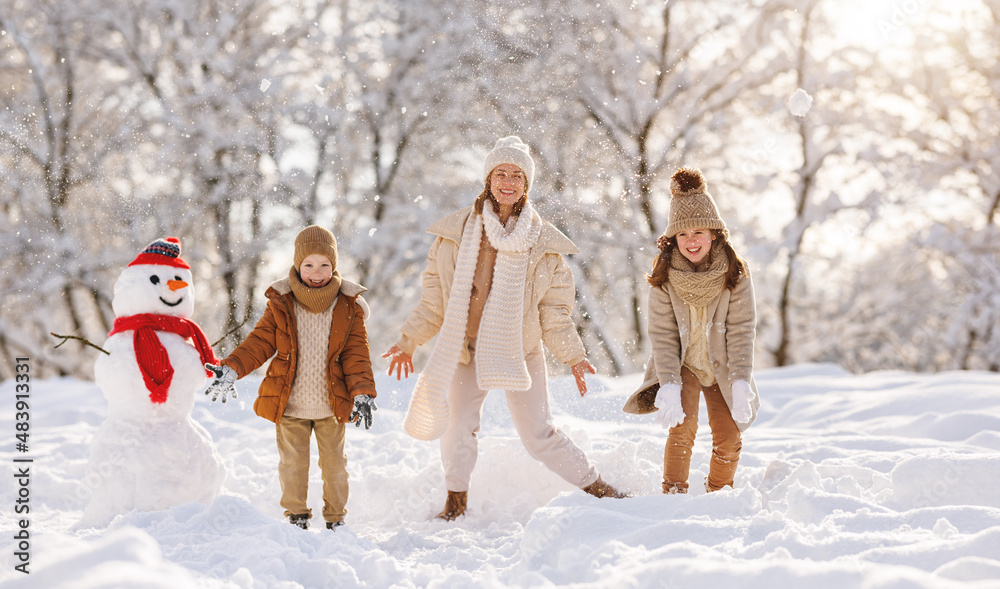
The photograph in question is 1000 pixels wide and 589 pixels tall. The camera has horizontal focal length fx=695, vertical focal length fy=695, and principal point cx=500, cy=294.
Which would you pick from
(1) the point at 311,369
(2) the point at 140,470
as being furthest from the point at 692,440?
(2) the point at 140,470

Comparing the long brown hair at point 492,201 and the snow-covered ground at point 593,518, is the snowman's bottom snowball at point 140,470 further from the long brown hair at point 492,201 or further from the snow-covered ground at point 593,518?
the long brown hair at point 492,201

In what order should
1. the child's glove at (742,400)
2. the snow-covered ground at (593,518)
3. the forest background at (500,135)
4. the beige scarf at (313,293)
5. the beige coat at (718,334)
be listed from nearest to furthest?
the snow-covered ground at (593,518) < the child's glove at (742,400) < the beige coat at (718,334) < the beige scarf at (313,293) < the forest background at (500,135)

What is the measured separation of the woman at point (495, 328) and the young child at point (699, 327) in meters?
0.41

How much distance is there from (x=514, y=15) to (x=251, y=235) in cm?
525

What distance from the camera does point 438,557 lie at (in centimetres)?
287

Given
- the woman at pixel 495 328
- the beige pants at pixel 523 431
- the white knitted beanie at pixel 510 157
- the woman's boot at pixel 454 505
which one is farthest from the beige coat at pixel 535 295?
the woman's boot at pixel 454 505

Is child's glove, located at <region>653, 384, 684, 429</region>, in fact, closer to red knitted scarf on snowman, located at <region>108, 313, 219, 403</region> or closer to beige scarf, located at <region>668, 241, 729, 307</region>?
beige scarf, located at <region>668, 241, 729, 307</region>

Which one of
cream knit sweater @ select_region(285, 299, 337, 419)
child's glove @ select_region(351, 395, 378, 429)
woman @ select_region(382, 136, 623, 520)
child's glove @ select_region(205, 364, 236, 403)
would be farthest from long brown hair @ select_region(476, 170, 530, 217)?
child's glove @ select_region(205, 364, 236, 403)

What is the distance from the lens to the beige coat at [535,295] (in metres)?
3.44

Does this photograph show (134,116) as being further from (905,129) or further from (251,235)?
(905,129)

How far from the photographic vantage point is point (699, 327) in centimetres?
319

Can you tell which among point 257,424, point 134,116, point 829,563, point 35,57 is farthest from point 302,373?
point 35,57

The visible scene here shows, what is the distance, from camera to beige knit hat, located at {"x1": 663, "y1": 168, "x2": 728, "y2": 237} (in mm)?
3111

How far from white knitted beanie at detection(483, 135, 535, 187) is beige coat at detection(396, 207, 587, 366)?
25cm
